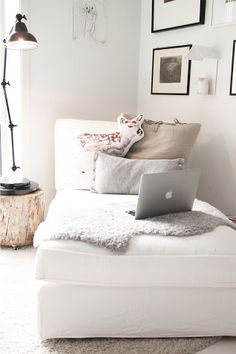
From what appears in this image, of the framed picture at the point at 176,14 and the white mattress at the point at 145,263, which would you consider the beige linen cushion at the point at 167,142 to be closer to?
the framed picture at the point at 176,14

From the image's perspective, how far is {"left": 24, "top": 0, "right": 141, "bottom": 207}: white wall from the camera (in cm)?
308

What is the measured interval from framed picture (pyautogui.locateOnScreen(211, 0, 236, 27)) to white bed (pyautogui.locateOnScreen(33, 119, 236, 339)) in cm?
142

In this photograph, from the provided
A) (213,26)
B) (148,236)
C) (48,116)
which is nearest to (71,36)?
(48,116)

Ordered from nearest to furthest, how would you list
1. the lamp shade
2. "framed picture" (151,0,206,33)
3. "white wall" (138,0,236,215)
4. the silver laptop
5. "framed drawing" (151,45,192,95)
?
the silver laptop
the lamp shade
"white wall" (138,0,236,215)
"framed picture" (151,0,206,33)
"framed drawing" (151,45,192,95)

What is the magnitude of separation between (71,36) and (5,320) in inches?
84.3

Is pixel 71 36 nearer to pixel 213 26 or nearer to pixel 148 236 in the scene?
pixel 213 26

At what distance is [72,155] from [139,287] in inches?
46.2

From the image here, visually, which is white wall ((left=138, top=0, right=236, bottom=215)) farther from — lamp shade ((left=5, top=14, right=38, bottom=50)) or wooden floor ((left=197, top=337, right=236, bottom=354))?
lamp shade ((left=5, top=14, right=38, bottom=50))

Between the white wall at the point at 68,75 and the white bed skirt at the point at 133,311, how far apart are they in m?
1.66

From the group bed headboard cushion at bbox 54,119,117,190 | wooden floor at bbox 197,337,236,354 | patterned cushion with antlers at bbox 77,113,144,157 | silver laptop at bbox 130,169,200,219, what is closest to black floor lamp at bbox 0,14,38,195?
bed headboard cushion at bbox 54,119,117,190

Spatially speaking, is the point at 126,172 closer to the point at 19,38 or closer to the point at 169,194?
the point at 169,194

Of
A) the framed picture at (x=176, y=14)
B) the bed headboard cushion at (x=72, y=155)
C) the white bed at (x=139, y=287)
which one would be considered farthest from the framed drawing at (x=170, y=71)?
the white bed at (x=139, y=287)

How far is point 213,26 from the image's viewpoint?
264 centimetres

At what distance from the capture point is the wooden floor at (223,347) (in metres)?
1.75
